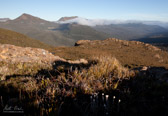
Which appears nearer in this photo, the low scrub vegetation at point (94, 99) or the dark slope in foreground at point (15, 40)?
the low scrub vegetation at point (94, 99)

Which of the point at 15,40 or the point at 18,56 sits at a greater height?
the point at 15,40

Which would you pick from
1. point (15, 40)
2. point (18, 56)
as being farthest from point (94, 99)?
point (15, 40)

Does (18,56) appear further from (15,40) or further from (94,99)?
(15,40)

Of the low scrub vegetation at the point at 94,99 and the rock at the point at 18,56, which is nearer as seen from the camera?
the low scrub vegetation at the point at 94,99

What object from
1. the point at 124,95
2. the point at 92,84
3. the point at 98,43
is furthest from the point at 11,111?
the point at 98,43

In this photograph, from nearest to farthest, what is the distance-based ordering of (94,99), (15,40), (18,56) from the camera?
(94,99), (18,56), (15,40)

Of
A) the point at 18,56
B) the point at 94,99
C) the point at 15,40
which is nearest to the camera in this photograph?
the point at 94,99

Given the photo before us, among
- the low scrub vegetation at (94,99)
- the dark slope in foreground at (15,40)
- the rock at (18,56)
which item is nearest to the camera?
the low scrub vegetation at (94,99)

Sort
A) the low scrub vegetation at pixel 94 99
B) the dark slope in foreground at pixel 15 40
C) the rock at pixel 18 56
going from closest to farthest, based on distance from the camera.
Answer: the low scrub vegetation at pixel 94 99, the rock at pixel 18 56, the dark slope in foreground at pixel 15 40

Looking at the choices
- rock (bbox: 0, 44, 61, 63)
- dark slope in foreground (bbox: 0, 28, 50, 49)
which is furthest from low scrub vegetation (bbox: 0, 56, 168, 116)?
dark slope in foreground (bbox: 0, 28, 50, 49)

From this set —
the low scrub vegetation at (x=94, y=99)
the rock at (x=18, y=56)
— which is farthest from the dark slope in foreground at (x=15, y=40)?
the low scrub vegetation at (x=94, y=99)

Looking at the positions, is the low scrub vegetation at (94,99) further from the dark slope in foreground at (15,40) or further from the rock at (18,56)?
the dark slope in foreground at (15,40)

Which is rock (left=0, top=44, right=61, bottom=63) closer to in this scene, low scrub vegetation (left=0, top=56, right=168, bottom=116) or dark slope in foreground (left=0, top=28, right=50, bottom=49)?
low scrub vegetation (left=0, top=56, right=168, bottom=116)

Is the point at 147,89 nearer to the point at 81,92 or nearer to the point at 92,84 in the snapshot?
the point at 92,84
